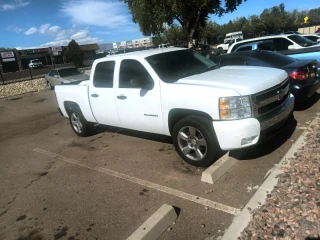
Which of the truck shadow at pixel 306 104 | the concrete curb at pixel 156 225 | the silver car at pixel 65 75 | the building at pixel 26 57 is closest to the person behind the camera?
the concrete curb at pixel 156 225

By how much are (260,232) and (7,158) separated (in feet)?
18.9

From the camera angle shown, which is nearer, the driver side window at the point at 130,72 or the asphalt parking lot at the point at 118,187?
the asphalt parking lot at the point at 118,187

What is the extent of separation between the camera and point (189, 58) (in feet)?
17.8

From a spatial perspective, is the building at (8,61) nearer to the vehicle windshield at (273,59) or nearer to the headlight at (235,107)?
the vehicle windshield at (273,59)

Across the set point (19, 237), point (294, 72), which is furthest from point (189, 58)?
point (19, 237)

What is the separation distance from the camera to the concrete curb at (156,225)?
292cm

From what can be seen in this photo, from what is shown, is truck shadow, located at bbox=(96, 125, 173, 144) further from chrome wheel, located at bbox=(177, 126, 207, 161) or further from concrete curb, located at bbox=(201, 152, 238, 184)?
concrete curb, located at bbox=(201, 152, 238, 184)

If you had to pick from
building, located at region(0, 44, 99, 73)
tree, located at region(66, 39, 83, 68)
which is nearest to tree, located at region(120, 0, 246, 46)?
tree, located at region(66, 39, 83, 68)

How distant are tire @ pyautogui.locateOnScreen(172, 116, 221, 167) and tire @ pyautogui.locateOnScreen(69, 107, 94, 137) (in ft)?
9.74

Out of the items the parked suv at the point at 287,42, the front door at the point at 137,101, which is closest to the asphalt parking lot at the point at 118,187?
the front door at the point at 137,101

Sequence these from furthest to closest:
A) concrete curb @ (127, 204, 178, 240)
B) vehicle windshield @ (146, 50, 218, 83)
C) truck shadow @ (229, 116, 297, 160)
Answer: vehicle windshield @ (146, 50, 218, 83) < truck shadow @ (229, 116, 297, 160) < concrete curb @ (127, 204, 178, 240)

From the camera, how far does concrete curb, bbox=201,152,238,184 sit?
159 inches

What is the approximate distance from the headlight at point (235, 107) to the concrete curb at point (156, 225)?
1476 mm

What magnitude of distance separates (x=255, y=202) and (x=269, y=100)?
1.56 meters
